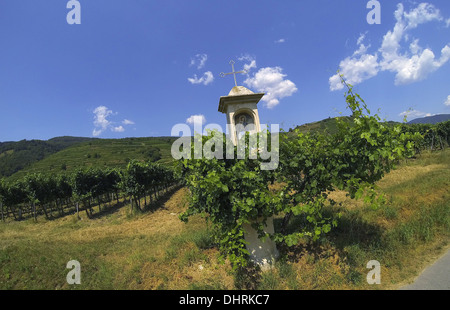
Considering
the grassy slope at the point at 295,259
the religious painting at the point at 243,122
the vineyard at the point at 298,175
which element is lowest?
the grassy slope at the point at 295,259

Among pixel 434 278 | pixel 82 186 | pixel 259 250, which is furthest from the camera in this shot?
pixel 82 186

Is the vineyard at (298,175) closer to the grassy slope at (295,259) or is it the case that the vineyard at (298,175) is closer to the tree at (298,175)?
the tree at (298,175)

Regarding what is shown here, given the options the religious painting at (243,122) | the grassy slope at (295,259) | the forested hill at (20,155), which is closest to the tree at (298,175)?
the grassy slope at (295,259)

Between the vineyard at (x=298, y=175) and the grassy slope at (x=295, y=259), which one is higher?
the vineyard at (x=298, y=175)

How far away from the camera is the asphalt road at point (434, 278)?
4.68m

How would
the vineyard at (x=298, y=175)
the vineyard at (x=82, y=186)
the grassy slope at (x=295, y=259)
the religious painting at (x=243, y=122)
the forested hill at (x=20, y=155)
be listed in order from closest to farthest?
the vineyard at (x=298, y=175) → the grassy slope at (x=295, y=259) → the religious painting at (x=243, y=122) → the vineyard at (x=82, y=186) → the forested hill at (x=20, y=155)

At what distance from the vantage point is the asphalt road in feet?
15.3

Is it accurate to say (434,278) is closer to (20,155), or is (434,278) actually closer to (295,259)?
(295,259)

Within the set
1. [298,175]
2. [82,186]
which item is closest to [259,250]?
[298,175]

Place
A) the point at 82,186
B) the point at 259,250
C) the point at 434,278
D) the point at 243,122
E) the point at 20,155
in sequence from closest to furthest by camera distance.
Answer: the point at 434,278 → the point at 259,250 → the point at 243,122 → the point at 82,186 → the point at 20,155

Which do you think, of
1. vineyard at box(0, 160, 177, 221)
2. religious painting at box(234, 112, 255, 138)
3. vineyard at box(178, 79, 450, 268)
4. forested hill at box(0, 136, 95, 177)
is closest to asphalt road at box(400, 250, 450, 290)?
vineyard at box(178, 79, 450, 268)

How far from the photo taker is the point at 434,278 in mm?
4934

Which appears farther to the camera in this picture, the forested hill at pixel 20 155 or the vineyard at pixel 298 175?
the forested hill at pixel 20 155
